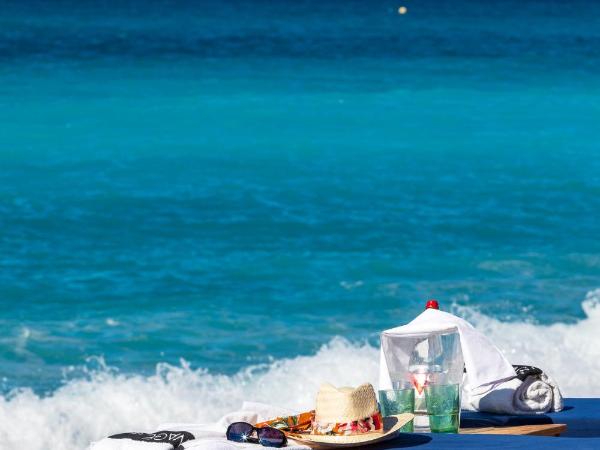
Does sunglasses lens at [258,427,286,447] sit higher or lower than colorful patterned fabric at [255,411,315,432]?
lower

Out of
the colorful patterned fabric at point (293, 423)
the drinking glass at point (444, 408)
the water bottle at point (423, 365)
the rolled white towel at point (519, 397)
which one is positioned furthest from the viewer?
the rolled white towel at point (519, 397)

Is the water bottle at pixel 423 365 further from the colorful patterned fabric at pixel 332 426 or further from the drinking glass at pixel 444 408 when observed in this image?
the colorful patterned fabric at pixel 332 426

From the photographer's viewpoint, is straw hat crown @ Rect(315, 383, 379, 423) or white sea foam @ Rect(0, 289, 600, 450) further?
white sea foam @ Rect(0, 289, 600, 450)

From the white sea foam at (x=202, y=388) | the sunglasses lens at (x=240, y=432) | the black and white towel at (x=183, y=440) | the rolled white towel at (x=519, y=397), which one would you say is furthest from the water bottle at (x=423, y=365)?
the white sea foam at (x=202, y=388)

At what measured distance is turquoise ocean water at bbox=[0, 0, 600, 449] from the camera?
1082cm

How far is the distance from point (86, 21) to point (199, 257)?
133 feet

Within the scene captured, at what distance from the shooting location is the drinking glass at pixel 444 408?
5809 mm

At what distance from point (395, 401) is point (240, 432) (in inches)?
32.5

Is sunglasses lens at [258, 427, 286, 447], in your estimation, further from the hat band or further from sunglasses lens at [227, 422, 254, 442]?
the hat band

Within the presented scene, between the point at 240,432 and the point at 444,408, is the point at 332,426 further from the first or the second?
the point at 444,408

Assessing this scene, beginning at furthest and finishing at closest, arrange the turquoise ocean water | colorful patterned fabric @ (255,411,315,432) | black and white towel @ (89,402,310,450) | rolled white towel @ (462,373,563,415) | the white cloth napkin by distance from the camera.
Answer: the turquoise ocean water
rolled white towel @ (462,373,563,415)
the white cloth napkin
colorful patterned fabric @ (255,411,315,432)
black and white towel @ (89,402,310,450)

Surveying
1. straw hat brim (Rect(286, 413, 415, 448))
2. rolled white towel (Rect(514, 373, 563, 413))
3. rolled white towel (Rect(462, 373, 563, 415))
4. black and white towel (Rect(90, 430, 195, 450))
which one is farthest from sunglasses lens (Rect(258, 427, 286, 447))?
rolled white towel (Rect(514, 373, 563, 413))

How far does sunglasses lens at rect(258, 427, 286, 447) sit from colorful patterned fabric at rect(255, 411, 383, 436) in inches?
8.3

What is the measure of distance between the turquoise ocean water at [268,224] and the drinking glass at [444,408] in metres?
3.85
